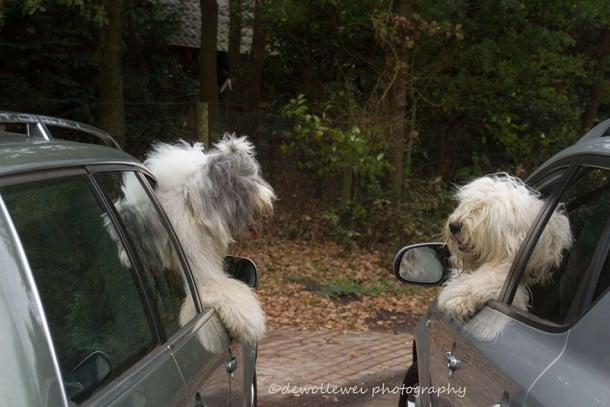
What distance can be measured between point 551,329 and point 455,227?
1210 millimetres

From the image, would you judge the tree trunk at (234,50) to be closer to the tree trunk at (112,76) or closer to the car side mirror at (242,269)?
the tree trunk at (112,76)

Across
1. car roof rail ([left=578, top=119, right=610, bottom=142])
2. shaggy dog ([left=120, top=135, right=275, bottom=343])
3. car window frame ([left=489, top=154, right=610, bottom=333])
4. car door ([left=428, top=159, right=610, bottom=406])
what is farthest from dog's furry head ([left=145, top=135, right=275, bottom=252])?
car roof rail ([left=578, top=119, right=610, bottom=142])

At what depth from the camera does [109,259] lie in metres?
2.16

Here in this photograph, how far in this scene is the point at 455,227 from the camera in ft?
10.9

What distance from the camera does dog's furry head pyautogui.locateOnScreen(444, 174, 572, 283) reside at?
10.2ft

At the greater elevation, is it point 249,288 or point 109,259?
point 109,259

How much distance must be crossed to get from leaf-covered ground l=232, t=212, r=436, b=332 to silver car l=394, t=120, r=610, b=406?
14.6ft

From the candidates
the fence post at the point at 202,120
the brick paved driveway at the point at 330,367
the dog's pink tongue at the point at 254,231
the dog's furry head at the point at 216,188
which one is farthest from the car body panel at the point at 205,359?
the fence post at the point at 202,120

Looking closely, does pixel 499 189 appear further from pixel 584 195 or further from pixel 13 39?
pixel 13 39

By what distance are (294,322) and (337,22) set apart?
658 cm

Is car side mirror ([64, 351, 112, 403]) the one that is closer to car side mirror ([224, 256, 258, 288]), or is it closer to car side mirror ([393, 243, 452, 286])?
car side mirror ([224, 256, 258, 288])

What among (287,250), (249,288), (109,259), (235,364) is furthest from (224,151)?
(287,250)

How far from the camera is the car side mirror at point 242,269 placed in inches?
154

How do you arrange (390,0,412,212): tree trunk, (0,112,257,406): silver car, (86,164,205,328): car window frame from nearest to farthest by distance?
1. (0,112,257,406): silver car
2. (86,164,205,328): car window frame
3. (390,0,412,212): tree trunk
